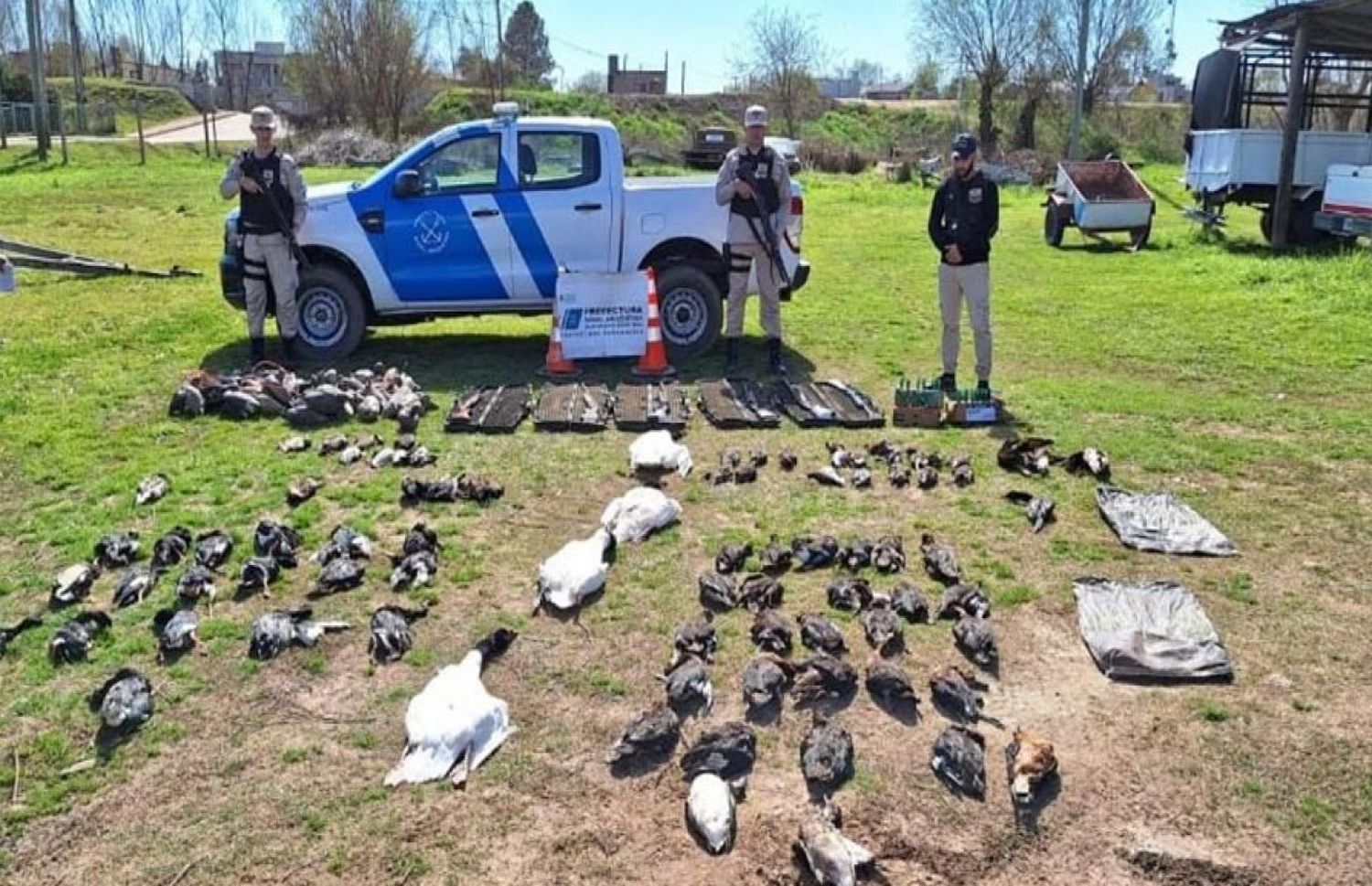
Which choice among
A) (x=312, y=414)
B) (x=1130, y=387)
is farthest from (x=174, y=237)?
(x=1130, y=387)

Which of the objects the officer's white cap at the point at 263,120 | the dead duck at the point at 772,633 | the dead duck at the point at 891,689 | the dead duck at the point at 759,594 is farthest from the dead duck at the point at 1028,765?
the officer's white cap at the point at 263,120

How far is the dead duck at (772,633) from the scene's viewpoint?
15.6 ft

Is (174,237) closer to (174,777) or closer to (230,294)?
(230,294)

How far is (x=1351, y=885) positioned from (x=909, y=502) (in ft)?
11.2

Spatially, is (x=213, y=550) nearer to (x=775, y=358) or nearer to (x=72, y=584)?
(x=72, y=584)

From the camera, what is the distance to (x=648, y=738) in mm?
4055

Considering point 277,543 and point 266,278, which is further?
point 266,278

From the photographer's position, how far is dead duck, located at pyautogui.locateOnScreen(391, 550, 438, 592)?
17.8ft

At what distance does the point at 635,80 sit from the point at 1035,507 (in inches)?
2713

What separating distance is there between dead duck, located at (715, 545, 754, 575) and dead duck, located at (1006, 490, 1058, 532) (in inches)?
65.8

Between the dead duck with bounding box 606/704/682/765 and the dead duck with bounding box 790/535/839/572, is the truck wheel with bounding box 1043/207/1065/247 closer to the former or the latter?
the dead duck with bounding box 790/535/839/572

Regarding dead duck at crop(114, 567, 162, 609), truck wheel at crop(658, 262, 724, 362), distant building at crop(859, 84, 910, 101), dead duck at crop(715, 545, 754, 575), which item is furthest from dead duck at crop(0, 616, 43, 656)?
distant building at crop(859, 84, 910, 101)

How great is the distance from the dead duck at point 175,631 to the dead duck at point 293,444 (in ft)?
8.27

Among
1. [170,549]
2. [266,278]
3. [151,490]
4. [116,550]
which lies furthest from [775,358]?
[116,550]
